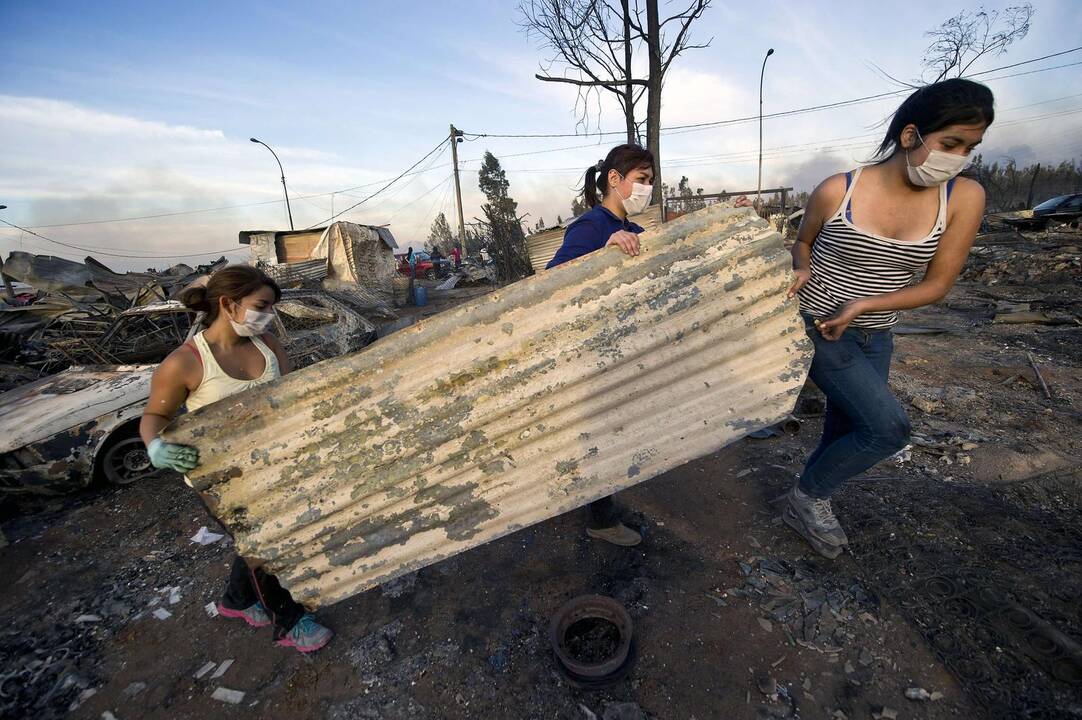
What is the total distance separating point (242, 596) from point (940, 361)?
664cm

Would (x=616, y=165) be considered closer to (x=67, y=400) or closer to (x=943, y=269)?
(x=943, y=269)

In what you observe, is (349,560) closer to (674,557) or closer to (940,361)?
(674,557)

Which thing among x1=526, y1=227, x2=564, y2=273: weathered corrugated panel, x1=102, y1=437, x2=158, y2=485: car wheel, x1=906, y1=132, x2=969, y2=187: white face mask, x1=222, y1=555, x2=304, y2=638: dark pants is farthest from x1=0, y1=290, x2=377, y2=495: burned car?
x1=526, y1=227, x2=564, y2=273: weathered corrugated panel

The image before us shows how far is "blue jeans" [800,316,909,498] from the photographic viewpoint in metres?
1.88

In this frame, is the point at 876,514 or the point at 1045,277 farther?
the point at 1045,277

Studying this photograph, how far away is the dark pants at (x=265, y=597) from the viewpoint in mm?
1871

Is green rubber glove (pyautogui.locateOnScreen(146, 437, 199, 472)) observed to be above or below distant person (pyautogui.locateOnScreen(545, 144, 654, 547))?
below

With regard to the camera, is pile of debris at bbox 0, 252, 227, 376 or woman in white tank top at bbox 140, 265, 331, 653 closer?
woman in white tank top at bbox 140, 265, 331, 653

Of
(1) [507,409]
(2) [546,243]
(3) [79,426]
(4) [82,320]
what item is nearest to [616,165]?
(1) [507,409]

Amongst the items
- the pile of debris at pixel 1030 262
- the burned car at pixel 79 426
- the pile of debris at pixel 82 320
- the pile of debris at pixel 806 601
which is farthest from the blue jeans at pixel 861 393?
the pile of debris at pixel 1030 262

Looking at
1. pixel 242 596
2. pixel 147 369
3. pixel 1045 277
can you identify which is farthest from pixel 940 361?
pixel 147 369

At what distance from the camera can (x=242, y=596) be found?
7.23ft

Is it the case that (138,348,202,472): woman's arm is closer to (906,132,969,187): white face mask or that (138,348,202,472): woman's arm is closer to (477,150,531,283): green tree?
(906,132,969,187): white face mask

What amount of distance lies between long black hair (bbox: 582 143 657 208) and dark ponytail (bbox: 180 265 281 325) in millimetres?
1659
